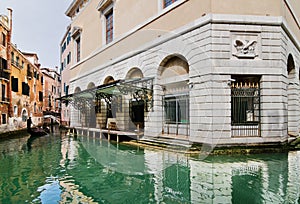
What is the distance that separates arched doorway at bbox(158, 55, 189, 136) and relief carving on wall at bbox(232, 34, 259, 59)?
2.16 m

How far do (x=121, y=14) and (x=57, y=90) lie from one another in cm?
3063

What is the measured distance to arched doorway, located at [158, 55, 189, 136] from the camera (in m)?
10.5

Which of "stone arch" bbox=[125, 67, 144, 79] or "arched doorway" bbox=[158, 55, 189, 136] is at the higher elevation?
"stone arch" bbox=[125, 67, 144, 79]

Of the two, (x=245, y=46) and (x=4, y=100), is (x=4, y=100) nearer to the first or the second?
(x=4, y=100)

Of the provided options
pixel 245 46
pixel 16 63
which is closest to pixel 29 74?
pixel 16 63

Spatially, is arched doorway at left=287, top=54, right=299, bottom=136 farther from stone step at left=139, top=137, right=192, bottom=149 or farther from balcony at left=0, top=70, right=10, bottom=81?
balcony at left=0, top=70, right=10, bottom=81

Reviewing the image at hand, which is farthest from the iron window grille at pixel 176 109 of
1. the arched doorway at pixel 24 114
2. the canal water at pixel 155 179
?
the arched doorway at pixel 24 114

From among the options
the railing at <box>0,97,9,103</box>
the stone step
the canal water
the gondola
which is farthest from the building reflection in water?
the railing at <box>0,97,9,103</box>

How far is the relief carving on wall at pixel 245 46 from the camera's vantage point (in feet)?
29.7

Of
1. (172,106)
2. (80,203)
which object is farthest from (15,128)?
(80,203)

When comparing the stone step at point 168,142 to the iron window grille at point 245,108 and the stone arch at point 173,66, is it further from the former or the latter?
the stone arch at point 173,66

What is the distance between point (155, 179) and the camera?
5.89 metres

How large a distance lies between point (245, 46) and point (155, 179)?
240 inches

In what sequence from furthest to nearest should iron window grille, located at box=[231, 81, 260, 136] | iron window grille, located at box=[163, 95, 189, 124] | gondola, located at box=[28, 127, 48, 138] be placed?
gondola, located at box=[28, 127, 48, 138]
iron window grille, located at box=[163, 95, 189, 124]
iron window grille, located at box=[231, 81, 260, 136]
